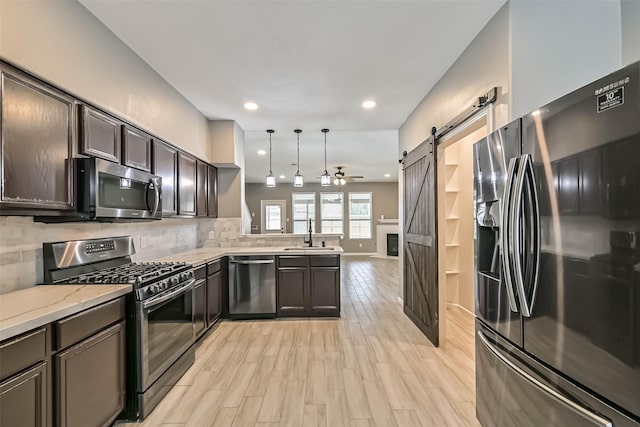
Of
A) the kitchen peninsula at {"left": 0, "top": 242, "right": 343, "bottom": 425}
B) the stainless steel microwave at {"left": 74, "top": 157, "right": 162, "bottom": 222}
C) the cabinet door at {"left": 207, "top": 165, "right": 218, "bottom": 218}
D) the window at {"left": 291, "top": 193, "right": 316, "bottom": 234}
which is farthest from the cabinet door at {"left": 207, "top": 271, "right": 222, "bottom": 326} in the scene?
the window at {"left": 291, "top": 193, "right": 316, "bottom": 234}

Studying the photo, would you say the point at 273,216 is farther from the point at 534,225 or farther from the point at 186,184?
the point at 534,225

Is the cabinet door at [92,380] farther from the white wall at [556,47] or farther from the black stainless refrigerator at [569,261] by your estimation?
the white wall at [556,47]

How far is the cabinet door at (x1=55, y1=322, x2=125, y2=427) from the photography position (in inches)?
63.7

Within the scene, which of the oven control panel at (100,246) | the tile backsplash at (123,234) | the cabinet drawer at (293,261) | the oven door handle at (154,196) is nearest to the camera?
the tile backsplash at (123,234)

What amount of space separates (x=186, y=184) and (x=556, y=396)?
377cm

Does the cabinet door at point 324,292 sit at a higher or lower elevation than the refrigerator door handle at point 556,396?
lower

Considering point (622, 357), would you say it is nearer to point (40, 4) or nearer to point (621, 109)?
point (621, 109)

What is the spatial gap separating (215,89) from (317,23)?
1609 millimetres

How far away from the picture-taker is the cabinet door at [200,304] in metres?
3.38

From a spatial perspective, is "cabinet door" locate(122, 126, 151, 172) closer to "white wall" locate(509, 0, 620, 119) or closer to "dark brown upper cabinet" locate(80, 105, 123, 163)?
"dark brown upper cabinet" locate(80, 105, 123, 163)

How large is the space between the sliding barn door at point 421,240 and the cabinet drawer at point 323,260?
0.99 m

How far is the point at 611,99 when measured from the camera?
1.10 metres

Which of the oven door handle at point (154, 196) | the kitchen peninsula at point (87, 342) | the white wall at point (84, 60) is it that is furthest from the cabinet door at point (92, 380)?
the white wall at point (84, 60)

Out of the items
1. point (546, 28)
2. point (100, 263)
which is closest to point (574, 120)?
point (546, 28)
